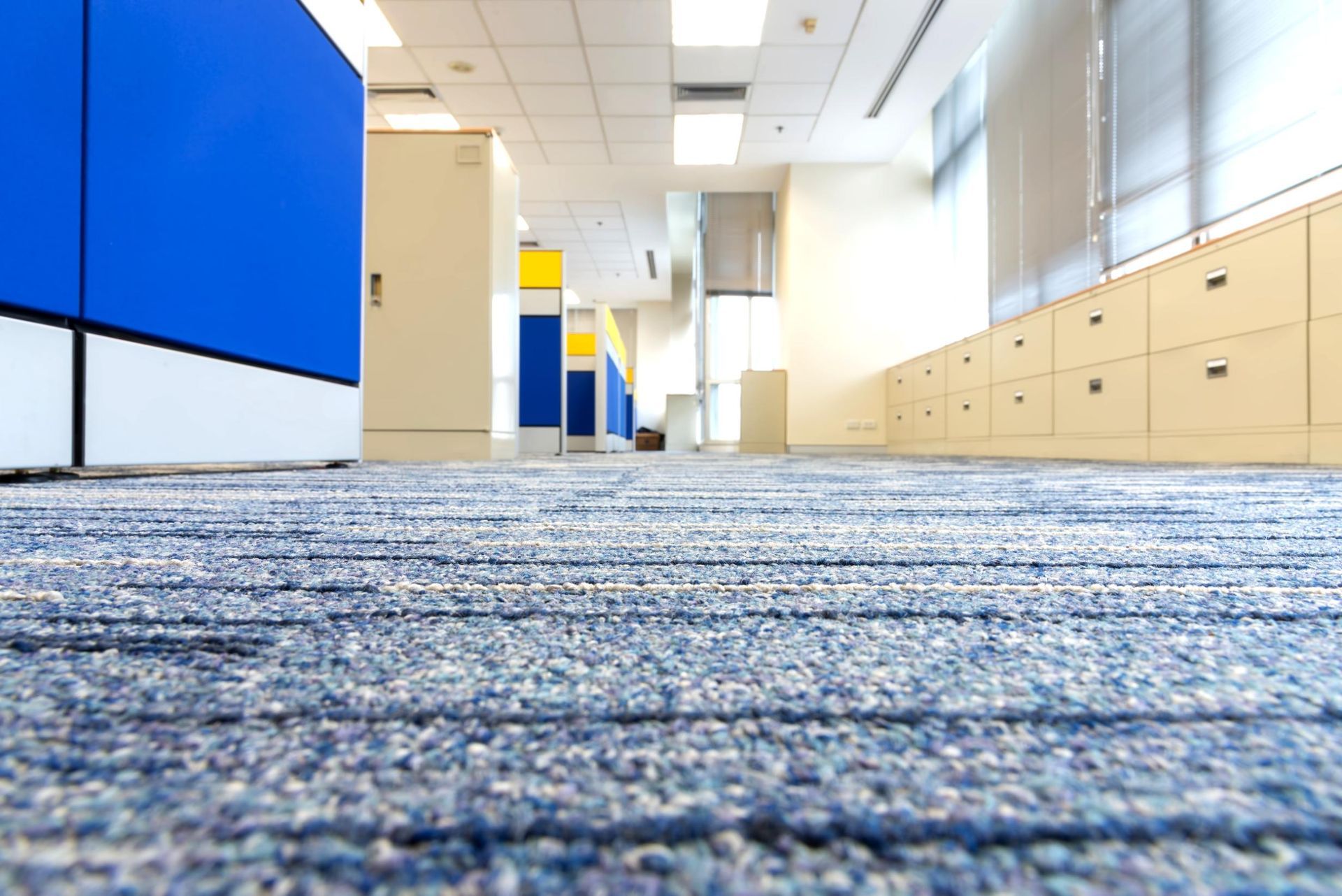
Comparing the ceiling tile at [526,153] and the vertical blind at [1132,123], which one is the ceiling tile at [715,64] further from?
the vertical blind at [1132,123]

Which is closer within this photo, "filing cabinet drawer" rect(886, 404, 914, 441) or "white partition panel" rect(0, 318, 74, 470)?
"white partition panel" rect(0, 318, 74, 470)

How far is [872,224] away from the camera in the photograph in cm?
502

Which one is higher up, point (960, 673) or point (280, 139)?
point (280, 139)

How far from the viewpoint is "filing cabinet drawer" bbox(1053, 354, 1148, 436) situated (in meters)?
2.42

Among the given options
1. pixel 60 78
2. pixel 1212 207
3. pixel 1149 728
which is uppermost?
pixel 1212 207

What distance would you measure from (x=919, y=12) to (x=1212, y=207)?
66.2 inches

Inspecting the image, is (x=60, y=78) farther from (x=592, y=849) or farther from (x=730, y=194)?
(x=730, y=194)

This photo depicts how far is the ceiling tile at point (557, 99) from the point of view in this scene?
385 cm

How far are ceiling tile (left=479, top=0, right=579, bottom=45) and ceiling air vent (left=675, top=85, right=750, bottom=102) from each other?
0.72 m

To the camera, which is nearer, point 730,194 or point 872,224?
point 872,224

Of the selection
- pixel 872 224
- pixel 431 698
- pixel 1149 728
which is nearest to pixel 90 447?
pixel 431 698

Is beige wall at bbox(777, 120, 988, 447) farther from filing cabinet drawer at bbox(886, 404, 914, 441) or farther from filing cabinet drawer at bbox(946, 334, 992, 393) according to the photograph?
filing cabinet drawer at bbox(946, 334, 992, 393)

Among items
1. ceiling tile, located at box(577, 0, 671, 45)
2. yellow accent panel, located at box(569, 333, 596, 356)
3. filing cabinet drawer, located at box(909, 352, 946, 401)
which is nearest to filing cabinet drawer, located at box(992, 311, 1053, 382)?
filing cabinet drawer, located at box(909, 352, 946, 401)

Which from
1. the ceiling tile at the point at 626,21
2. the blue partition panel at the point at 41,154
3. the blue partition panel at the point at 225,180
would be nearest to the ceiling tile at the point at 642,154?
the ceiling tile at the point at 626,21
